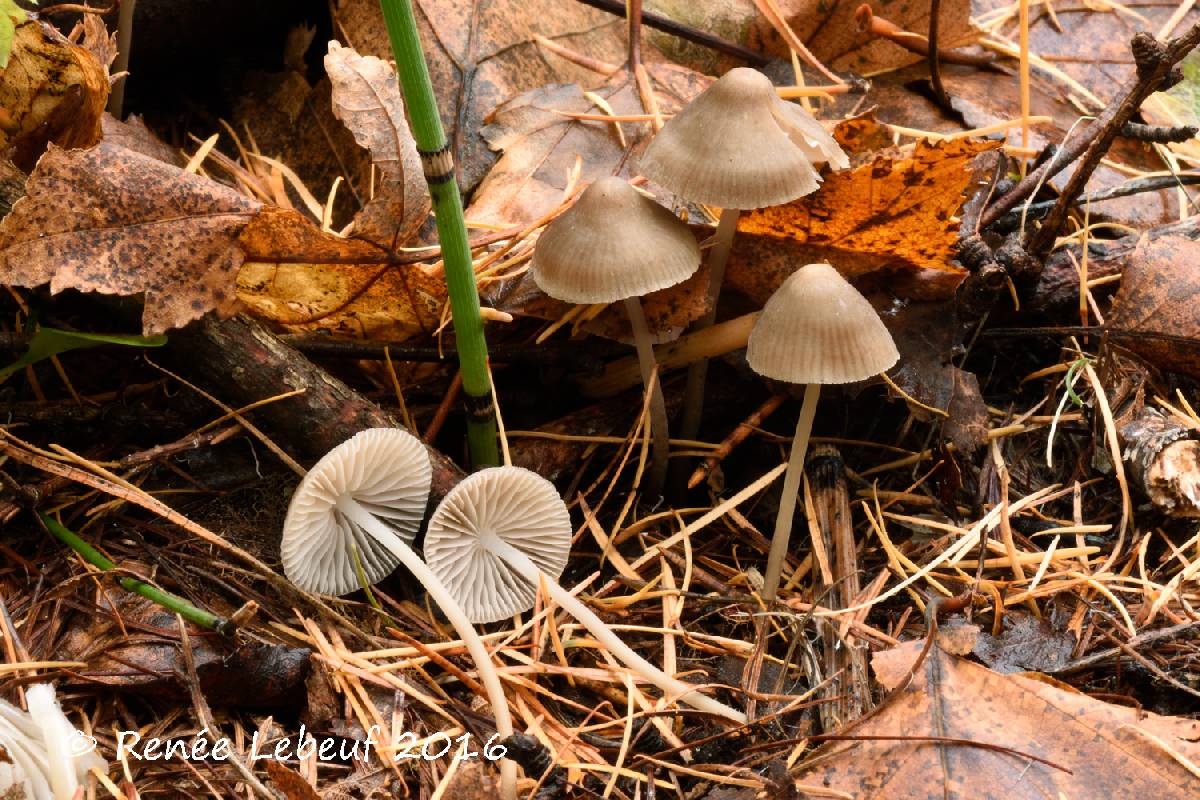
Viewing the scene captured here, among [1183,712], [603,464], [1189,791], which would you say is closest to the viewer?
[1189,791]

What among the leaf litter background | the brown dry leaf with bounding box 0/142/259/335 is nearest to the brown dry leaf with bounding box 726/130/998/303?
the leaf litter background

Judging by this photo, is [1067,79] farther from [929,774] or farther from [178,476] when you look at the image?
[178,476]

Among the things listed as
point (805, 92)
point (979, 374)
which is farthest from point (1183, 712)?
point (805, 92)

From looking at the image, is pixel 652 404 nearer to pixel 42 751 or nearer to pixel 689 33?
pixel 689 33

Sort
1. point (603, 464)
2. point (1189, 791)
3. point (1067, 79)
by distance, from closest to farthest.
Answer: point (1189, 791)
point (603, 464)
point (1067, 79)

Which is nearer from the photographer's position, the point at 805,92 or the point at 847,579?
the point at 847,579

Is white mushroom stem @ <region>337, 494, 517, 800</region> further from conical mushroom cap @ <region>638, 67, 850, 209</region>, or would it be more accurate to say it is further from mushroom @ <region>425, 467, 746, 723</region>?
conical mushroom cap @ <region>638, 67, 850, 209</region>
